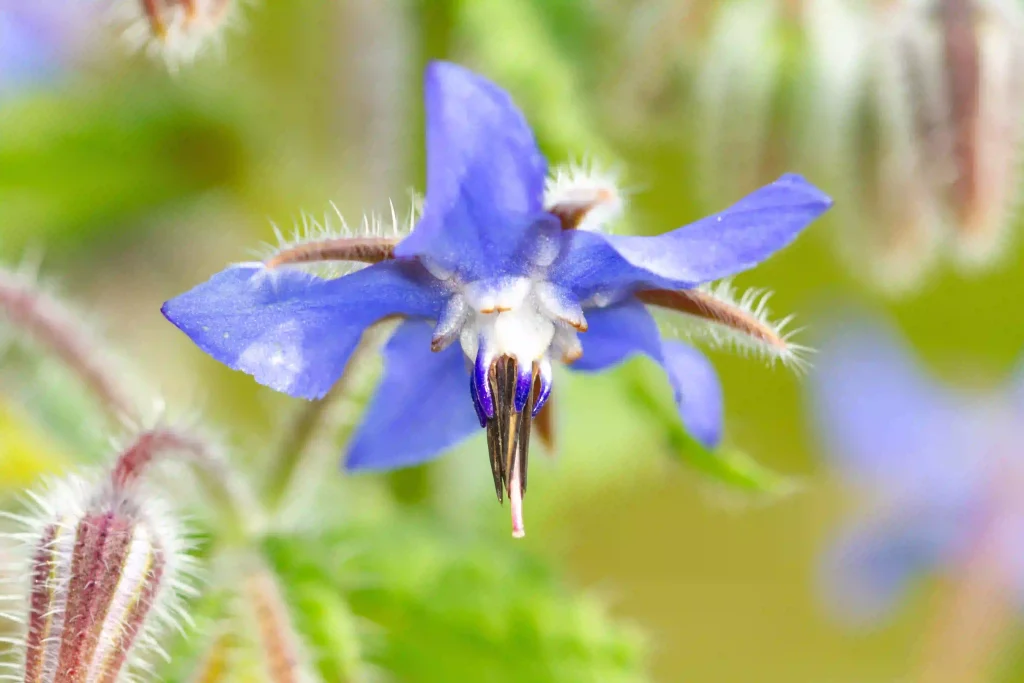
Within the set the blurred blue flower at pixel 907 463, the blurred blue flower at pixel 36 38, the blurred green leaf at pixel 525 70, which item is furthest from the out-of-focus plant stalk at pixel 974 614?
the blurred blue flower at pixel 36 38

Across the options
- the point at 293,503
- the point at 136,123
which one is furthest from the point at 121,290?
the point at 293,503

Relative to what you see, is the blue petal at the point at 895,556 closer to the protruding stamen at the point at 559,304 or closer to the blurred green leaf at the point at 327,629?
the blurred green leaf at the point at 327,629

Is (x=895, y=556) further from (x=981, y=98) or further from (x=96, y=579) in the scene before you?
(x=96, y=579)

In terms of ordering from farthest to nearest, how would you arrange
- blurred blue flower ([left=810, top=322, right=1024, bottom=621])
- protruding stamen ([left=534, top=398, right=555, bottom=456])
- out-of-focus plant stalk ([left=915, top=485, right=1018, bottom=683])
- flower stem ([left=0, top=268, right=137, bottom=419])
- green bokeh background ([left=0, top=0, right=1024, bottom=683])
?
blurred blue flower ([left=810, top=322, right=1024, bottom=621]) → out-of-focus plant stalk ([left=915, top=485, right=1018, bottom=683]) → green bokeh background ([left=0, top=0, right=1024, bottom=683]) → flower stem ([left=0, top=268, right=137, bottom=419]) → protruding stamen ([left=534, top=398, right=555, bottom=456])

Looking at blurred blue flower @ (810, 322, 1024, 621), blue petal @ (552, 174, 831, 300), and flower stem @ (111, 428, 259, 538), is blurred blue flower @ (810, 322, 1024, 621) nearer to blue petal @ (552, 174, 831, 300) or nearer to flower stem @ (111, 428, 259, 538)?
flower stem @ (111, 428, 259, 538)

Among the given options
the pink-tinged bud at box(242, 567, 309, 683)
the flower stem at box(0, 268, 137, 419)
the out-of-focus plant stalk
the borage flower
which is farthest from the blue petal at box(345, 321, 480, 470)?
the out-of-focus plant stalk

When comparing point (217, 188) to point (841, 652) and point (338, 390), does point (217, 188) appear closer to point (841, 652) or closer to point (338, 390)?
point (338, 390)
